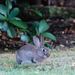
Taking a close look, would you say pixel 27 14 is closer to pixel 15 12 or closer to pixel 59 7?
pixel 59 7

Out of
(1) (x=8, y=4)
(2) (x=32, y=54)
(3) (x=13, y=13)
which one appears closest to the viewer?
(2) (x=32, y=54)

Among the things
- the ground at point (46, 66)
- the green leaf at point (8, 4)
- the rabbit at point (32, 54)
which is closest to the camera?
the ground at point (46, 66)

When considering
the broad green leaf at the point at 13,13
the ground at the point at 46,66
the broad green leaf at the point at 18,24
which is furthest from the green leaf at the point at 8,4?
the ground at the point at 46,66

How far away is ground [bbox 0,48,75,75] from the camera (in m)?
5.49

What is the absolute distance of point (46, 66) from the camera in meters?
6.14

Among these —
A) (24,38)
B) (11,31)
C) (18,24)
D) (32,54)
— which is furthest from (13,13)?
(32,54)

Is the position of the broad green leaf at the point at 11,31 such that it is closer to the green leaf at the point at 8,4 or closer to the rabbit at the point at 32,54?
the green leaf at the point at 8,4

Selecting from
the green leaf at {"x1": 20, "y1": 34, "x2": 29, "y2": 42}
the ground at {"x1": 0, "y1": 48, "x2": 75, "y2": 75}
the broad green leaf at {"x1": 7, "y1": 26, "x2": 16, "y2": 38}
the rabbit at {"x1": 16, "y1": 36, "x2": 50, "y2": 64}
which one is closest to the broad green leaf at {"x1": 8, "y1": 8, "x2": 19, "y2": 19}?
the broad green leaf at {"x1": 7, "y1": 26, "x2": 16, "y2": 38}

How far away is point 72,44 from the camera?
852 centimetres

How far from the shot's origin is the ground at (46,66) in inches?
216

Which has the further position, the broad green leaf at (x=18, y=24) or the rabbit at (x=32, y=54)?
the broad green leaf at (x=18, y=24)

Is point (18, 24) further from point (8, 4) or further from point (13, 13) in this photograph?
point (8, 4)

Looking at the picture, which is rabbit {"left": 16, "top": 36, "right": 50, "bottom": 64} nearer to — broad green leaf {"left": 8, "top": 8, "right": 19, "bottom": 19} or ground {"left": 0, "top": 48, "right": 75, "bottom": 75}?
ground {"left": 0, "top": 48, "right": 75, "bottom": 75}

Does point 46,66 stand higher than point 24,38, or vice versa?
point 24,38
